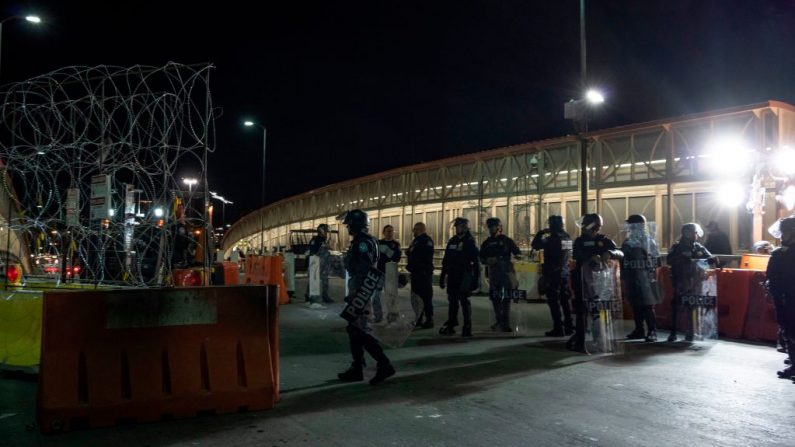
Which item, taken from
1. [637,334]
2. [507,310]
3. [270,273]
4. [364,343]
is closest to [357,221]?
[364,343]

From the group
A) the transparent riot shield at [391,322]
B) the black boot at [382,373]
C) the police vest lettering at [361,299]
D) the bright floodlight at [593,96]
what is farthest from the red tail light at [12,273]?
the bright floodlight at [593,96]

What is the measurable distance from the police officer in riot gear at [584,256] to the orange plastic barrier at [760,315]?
272cm

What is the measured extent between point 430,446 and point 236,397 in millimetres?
1933

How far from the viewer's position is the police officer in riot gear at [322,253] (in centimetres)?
1440

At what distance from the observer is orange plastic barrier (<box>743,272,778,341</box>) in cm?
946

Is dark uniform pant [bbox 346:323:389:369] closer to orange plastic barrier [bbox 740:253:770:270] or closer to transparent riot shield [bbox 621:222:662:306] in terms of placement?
transparent riot shield [bbox 621:222:662:306]

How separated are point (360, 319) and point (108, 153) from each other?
3756 mm

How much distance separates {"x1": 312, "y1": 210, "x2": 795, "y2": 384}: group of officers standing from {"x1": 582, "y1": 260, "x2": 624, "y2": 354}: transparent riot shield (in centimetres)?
9

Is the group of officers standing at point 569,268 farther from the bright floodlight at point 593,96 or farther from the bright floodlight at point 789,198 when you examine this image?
the bright floodlight at point 789,198

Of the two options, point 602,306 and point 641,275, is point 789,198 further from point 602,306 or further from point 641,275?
point 602,306

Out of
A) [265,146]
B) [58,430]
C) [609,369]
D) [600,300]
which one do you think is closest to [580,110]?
[600,300]

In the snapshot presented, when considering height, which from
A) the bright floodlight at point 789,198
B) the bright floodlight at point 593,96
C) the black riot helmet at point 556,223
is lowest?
the black riot helmet at point 556,223

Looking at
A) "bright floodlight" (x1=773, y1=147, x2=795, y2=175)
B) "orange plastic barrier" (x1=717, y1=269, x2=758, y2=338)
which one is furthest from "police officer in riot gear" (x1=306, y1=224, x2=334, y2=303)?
"bright floodlight" (x1=773, y1=147, x2=795, y2=175)

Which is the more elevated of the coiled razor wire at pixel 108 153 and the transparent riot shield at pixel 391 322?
the coiled razor wire at pixel 108 153
